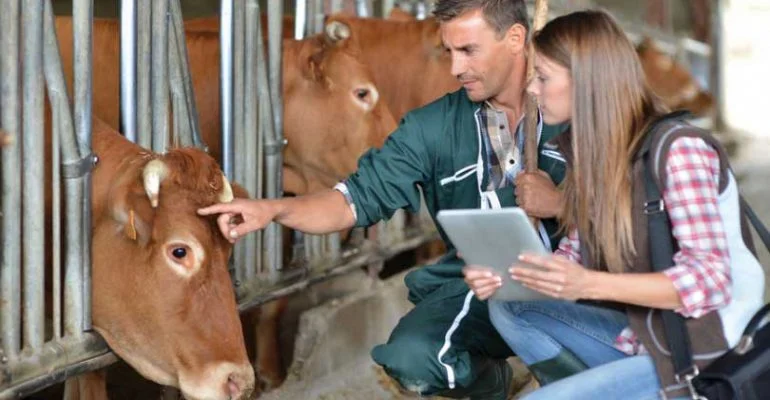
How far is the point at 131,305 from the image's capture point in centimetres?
401

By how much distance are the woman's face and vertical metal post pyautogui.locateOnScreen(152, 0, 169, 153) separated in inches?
61.2

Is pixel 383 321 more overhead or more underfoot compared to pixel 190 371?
more underfoot

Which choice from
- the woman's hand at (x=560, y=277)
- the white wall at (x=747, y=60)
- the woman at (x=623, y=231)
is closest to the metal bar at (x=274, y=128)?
the woman at (x=623, y=231)

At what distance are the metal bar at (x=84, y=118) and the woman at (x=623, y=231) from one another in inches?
49.0

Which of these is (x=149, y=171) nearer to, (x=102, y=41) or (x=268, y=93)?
(x=268, y=93)

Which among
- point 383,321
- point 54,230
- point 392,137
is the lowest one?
point 383,321

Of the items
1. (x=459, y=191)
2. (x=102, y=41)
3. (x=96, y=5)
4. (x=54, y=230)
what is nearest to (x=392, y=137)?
(x=459, y=191)

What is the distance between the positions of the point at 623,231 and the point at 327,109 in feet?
10.0

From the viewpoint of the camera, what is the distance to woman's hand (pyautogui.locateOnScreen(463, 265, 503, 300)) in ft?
11.1

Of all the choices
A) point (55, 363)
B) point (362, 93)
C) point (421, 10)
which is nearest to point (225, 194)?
point (55, 363)

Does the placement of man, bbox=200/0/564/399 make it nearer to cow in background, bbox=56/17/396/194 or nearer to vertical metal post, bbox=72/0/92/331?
vertical metal post, bbox=72/0/92/331

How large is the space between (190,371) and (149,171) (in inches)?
22.7

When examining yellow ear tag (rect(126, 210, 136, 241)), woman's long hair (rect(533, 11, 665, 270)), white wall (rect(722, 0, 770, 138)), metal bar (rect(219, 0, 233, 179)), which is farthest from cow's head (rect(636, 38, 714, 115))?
woman's long hair (rect(533, 11, 665, 270))

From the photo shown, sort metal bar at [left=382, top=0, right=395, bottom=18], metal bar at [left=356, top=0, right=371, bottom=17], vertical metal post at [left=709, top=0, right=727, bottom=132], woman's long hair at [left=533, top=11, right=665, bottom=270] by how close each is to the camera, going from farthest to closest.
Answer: vertical metal post at [left=709, top=0, right=727, bottom=132], metal bar at [left=382, top=0, right=395, bottom=18], metal bar at [left=356, top=0, right=371, bottom=17], woman's long hair at [left=533, top=11, right=665, bottom=270]
